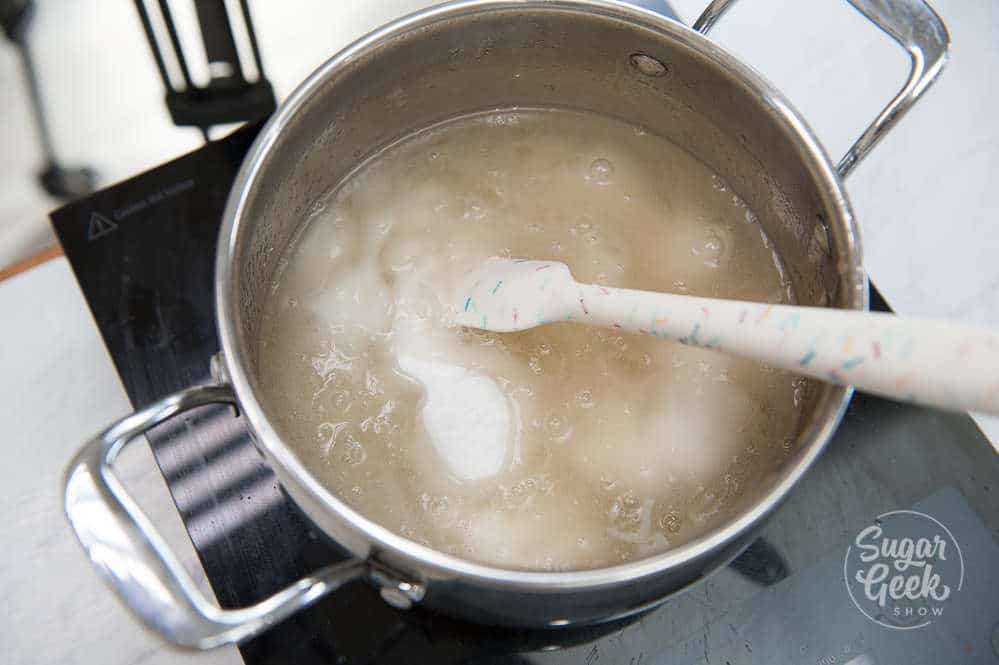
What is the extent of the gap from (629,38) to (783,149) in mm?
183

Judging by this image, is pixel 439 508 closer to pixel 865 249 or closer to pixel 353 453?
pixel 353 453

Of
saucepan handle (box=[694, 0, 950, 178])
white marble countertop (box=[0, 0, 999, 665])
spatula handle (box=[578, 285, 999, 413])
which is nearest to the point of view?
spatula handle (box=[578, 285, 999, 413])

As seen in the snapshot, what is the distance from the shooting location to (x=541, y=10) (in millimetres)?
772

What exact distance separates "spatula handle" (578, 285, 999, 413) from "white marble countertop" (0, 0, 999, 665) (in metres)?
0.51

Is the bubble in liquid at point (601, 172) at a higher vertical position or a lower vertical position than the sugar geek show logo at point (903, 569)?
higher

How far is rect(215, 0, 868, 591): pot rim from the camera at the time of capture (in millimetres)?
529

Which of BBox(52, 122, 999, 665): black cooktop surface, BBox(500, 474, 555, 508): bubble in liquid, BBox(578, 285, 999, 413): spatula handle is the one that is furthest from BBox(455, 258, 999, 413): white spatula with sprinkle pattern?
BBox(52, 122, 999, 665): black cooktop surface

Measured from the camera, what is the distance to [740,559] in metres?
0.76

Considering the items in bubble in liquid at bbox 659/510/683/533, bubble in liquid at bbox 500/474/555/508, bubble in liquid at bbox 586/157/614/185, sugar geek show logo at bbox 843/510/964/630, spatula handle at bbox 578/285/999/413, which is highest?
spatula handle at bbox 578/285/999/413

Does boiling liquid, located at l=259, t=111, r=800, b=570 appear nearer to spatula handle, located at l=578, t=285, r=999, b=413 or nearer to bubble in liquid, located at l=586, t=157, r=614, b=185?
bubble in liquid, located at l=586, t=157, r=614, b=185

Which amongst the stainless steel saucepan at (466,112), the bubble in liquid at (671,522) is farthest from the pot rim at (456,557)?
the bubble in liquid at (671,522)

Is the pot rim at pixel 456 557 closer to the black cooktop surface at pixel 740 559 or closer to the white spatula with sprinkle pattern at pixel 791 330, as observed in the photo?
the white spatula with sprinkle pattern at pixel 791 330

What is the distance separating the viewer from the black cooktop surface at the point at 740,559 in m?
0.74

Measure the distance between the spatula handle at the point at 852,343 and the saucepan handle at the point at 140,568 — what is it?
0.34m
